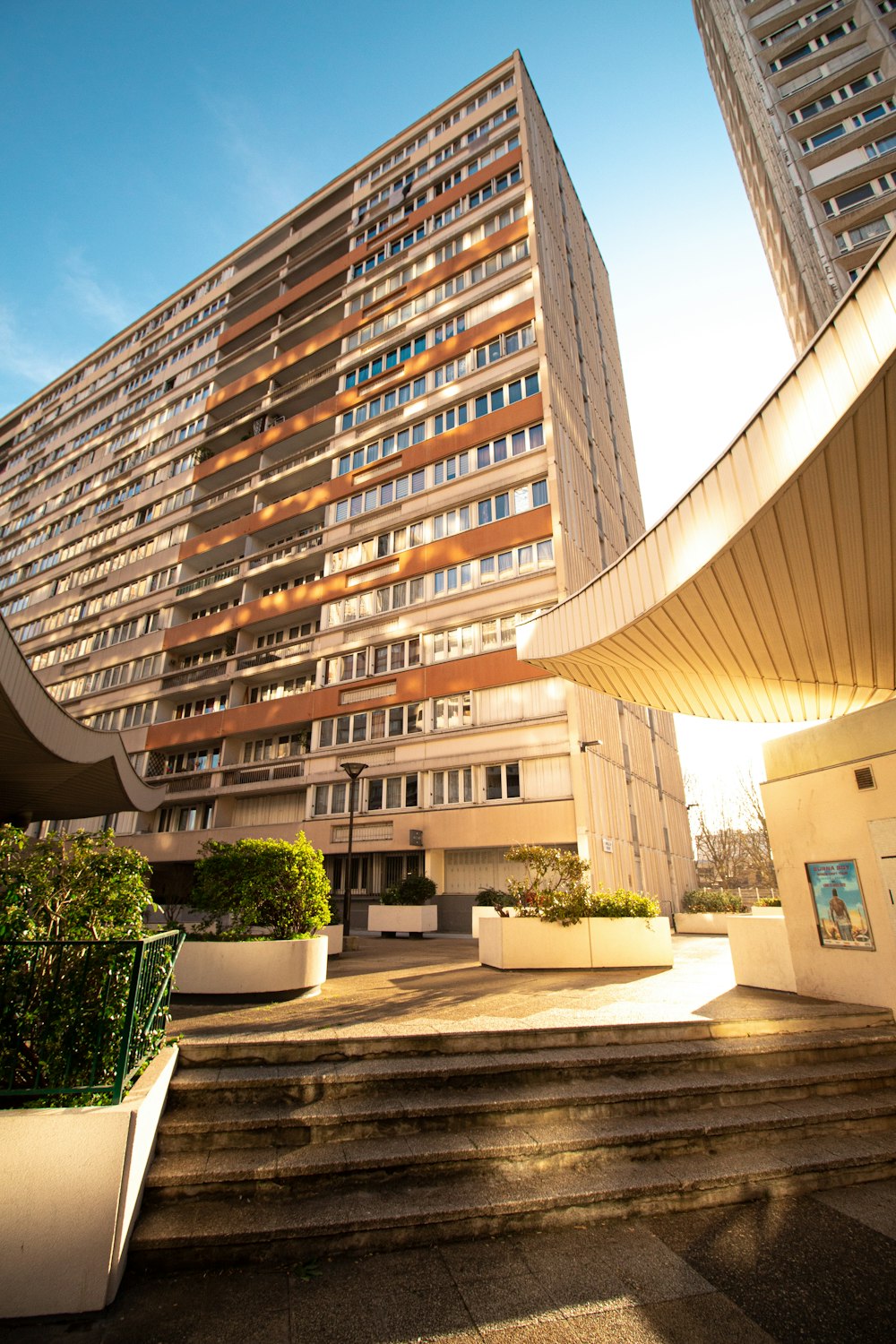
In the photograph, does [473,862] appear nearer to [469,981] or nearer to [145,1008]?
[469,981]

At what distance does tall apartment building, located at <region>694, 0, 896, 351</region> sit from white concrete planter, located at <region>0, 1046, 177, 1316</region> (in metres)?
43.0

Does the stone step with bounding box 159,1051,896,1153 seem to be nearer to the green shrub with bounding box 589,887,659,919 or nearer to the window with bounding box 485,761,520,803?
the green shrub with bounding box 589,887,659,919

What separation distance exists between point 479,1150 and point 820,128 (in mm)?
53634

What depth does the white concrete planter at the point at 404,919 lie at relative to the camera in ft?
68.4

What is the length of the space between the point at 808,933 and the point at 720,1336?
20.0 ft

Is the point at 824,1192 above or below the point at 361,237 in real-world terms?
below

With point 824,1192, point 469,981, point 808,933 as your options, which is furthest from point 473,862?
point 824,1192

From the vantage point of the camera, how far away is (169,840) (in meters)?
33.4

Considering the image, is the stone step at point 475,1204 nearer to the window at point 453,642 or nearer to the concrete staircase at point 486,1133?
the concrete staircase at point 486,1133

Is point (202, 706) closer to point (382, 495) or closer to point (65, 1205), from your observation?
point (382, 495)

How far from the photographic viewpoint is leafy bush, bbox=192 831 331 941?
8234 millimetres

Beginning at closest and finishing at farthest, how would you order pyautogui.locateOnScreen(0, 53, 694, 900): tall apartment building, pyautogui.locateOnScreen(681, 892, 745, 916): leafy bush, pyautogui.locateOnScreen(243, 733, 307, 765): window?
pyautogui.locateOnScreen(0, 53, 694, 900): tall apartment building < pyautogui.locateOnScreen(681, 892, 745, 916): leafy bush < pyautogui.locateOnScreen(243, 733, 307, 765): window

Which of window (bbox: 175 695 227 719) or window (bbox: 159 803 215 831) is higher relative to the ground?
window (bbox: 175 695 227 719)

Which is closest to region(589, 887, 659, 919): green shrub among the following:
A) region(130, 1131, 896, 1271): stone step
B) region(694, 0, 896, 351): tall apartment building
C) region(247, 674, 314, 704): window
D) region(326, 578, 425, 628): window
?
region(130, 1131, 896, 1271): stone step
